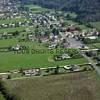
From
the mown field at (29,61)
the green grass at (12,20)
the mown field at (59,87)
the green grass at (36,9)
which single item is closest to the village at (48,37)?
the green grass at (12,20)

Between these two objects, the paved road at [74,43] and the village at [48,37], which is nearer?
the village at [48,37]

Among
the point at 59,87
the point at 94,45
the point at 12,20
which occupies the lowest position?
the point at 12,20

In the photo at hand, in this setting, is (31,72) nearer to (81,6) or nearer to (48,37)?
(48,37)

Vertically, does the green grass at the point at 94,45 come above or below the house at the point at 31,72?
below

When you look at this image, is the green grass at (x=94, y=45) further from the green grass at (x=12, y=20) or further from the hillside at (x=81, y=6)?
the green grass at (x=12, y=20)

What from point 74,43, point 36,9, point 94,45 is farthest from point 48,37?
point 36,9

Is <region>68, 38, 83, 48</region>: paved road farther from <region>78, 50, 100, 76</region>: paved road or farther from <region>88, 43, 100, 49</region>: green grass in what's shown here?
<region>78, 50, 100, 76</region>: paved road
